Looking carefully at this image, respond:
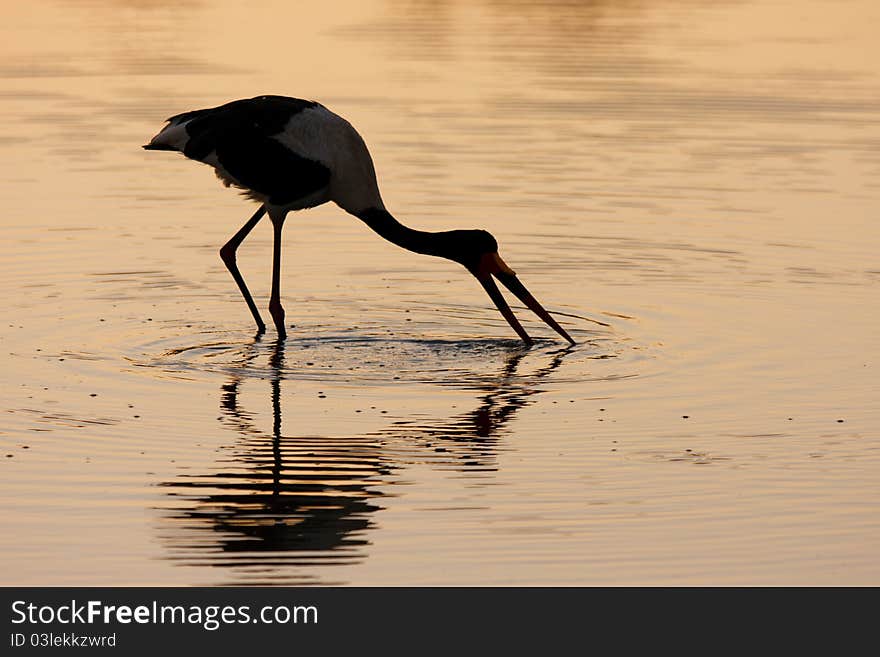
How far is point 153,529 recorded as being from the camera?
8.90m

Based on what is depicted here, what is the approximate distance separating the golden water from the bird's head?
10.6 inches

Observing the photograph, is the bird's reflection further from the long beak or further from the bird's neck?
the bird's neck

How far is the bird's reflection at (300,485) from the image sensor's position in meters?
8.56

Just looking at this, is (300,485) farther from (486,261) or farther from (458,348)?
(486,261)

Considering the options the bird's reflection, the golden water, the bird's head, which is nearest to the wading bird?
the bird's head

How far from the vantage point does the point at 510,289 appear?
44.7 feet

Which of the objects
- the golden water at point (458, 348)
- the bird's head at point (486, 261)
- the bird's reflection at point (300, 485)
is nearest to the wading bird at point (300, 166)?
the bird's head at point (486, 261)

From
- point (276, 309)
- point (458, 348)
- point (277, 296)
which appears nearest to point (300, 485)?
point (458, 348)

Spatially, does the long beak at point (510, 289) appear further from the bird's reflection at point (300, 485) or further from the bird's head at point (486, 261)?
the bird's reflection at point (300, 485)

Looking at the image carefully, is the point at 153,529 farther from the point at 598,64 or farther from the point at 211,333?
the point at 598,64

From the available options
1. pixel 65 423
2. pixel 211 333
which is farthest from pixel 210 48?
pixel 65 423

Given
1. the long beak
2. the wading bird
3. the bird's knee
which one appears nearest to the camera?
the long beak

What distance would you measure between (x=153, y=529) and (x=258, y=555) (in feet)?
2.03

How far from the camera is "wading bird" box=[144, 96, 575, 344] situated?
1355cm
